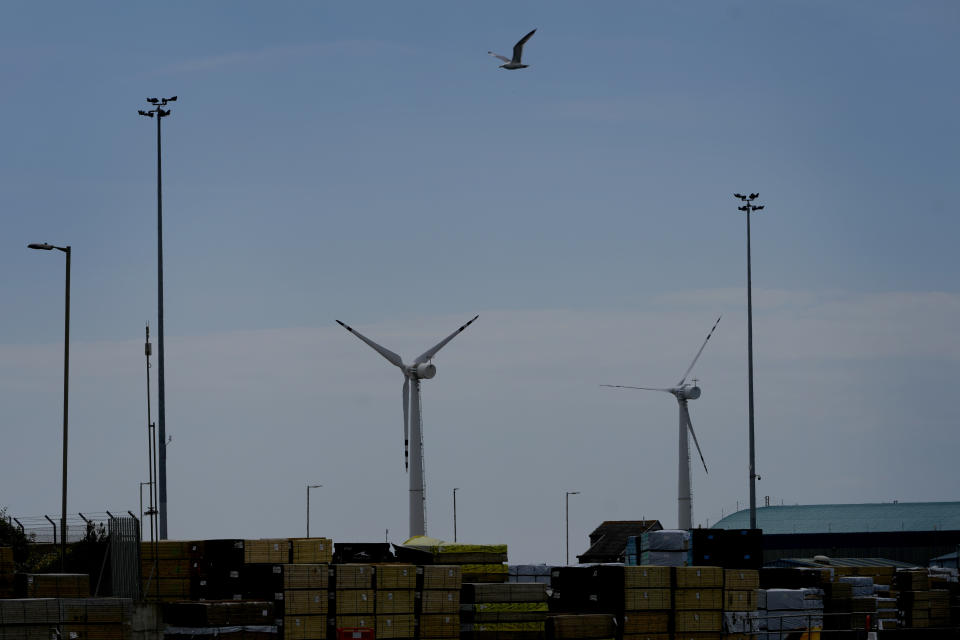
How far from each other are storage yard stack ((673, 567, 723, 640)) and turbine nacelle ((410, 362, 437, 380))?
87.6ft

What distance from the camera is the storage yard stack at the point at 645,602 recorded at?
3628 cm

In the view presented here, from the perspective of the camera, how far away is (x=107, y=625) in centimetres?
3378

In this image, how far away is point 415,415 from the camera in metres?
61.4

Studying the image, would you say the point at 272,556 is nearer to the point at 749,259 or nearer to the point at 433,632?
the point at 433,632

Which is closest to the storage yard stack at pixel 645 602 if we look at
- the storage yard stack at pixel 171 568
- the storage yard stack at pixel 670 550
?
the storage yard stack at pixel 670 550

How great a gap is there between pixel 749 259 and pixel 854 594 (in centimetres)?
2966

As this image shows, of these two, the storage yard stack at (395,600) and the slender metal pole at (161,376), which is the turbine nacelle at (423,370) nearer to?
the slender metal pole at (161,376)

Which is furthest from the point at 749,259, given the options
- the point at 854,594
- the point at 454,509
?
the point at 454,509

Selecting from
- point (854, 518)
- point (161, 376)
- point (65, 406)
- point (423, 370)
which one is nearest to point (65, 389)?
point (65, 406)

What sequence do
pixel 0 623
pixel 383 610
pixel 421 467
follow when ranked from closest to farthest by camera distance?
1. pixel 0 623
2. pixel 383 610
3. pixel 421 467

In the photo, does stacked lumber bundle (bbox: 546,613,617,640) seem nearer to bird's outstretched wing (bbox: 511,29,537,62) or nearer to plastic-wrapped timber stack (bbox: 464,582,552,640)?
plastic-wrapped timber stack (bbox: 464,582,552,640)

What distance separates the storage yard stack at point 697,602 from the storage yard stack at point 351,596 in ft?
25.9

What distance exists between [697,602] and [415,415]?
26.0 m

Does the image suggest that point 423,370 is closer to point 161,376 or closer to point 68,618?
point 161,376
